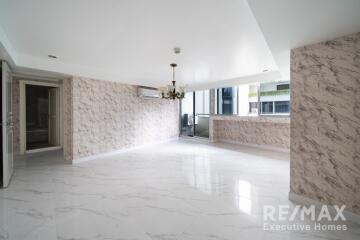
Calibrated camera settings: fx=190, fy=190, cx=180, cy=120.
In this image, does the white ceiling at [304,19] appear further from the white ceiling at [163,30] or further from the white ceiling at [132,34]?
the white ceiling at [132,34]

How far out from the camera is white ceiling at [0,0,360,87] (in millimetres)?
1795

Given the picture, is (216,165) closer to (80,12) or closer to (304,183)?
(304,183)

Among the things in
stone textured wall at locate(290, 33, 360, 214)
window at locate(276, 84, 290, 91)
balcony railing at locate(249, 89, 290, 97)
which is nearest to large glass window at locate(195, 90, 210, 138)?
balcony railing at locate(249, 89, 290, 97)

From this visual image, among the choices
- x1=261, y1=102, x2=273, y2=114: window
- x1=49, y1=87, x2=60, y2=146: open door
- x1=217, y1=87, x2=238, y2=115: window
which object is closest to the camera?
x1=261, y1=102, x2=273, y2=114: window

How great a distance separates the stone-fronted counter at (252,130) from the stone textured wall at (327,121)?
2824 mm

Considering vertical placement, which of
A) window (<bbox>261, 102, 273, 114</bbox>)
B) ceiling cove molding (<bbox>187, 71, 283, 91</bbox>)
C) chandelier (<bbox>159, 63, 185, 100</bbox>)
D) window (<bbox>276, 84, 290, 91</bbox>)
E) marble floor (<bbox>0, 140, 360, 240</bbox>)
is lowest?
marble floor (<bbox>0, 140, 360, 240</bbox>)

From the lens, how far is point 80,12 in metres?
1.99

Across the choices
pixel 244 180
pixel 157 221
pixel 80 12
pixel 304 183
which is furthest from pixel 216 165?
pixel 80 12

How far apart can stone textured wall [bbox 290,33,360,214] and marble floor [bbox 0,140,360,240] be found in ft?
1.31

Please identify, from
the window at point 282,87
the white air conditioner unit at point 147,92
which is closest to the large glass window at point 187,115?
the white air conditioner unit at point 147,92

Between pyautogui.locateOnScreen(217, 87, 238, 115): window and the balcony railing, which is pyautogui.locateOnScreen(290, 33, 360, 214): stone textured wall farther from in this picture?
pyautogui.locateOnScreen(217, 87, 238, 115): window

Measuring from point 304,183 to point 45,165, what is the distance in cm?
495

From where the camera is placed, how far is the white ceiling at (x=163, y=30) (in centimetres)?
179

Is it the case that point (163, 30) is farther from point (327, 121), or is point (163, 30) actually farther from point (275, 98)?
point (275, 98)
